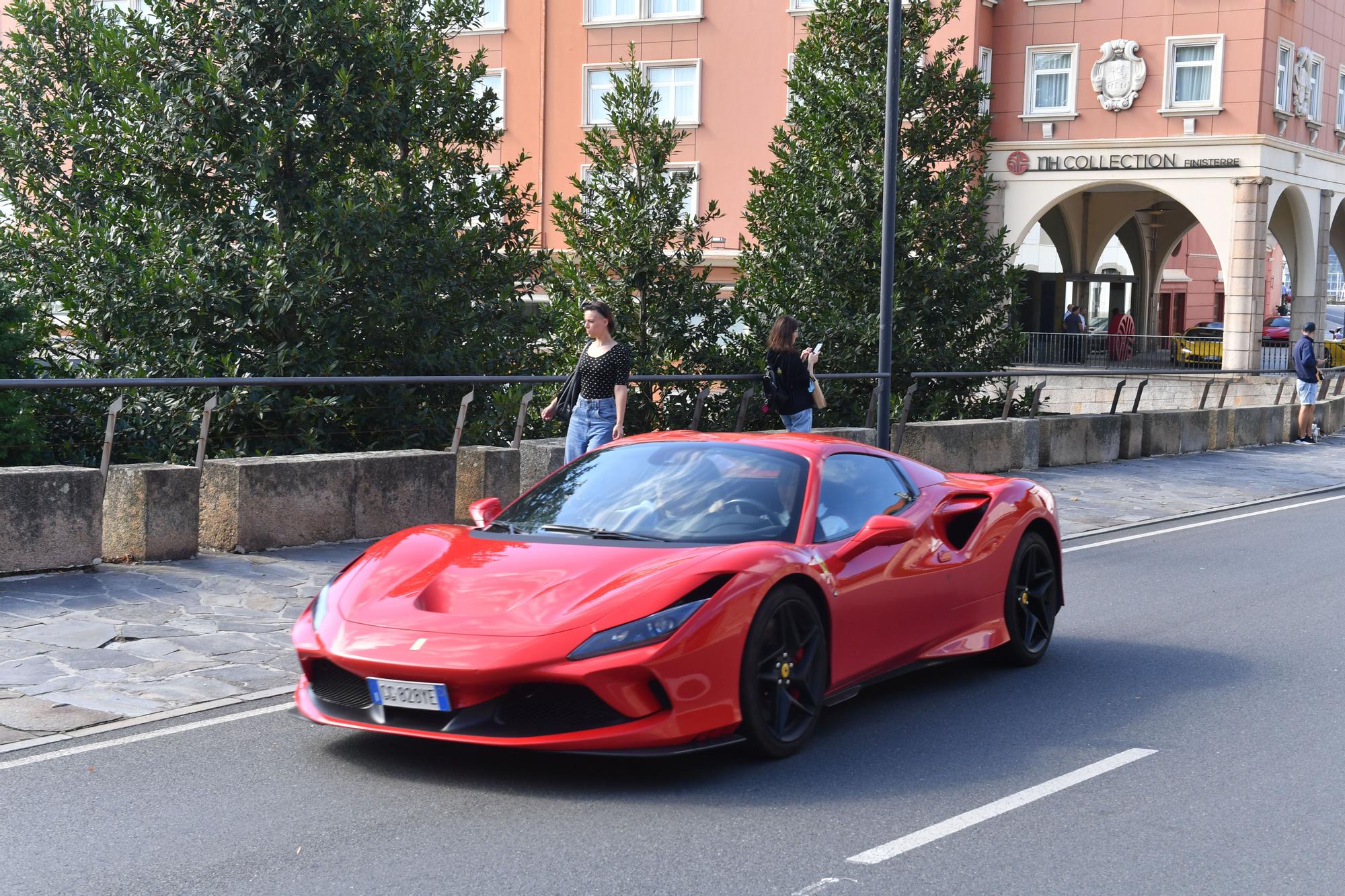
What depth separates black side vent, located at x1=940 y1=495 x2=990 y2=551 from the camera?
763 centimetres

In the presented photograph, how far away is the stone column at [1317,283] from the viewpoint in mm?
45375

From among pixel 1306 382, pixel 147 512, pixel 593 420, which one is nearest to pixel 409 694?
pixel 147 512

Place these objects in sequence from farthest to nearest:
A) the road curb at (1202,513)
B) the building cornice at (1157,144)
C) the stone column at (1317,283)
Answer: the stone column at (1317,283), the building cornice at (1157,144), the road curb at (1202,513)

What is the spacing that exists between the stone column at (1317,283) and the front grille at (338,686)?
43.0 meters

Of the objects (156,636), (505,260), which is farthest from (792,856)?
(505,260)

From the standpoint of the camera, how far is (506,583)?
6121mm

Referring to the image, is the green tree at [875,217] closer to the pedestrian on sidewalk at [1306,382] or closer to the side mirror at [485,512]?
the pedestrian on sidewalk at [1306,382]

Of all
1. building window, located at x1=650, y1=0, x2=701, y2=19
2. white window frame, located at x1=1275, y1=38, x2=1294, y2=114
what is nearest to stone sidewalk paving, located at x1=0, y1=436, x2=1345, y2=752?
building window, located at x1=650, y1=0, x2=701, y2=19

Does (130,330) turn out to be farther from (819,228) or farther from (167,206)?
(819,228)

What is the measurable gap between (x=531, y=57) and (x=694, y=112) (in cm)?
505

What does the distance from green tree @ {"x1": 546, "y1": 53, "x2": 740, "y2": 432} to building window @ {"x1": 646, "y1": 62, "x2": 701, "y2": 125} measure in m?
29.5

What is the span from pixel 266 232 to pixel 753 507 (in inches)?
342

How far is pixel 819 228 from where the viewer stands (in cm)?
2006

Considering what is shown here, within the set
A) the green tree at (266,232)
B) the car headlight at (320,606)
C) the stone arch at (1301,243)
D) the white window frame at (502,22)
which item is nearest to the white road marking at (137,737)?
the car headlight at (320,606)
